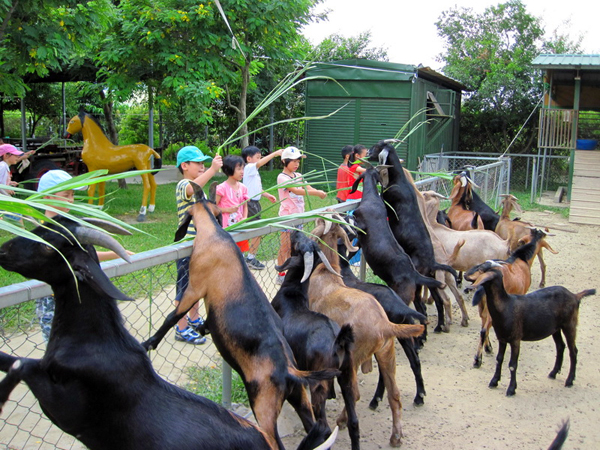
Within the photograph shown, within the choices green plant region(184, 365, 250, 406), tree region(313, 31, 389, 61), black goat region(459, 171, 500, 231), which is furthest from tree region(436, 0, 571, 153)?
green plant region(184, 365, 250, 406)

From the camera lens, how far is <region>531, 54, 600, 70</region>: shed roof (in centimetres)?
1579

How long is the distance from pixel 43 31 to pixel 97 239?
7.37 meters

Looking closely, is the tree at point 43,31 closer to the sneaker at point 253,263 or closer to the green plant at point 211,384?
the sneaker at point 253,263

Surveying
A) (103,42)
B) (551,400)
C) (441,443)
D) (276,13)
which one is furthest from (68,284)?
(103,42)

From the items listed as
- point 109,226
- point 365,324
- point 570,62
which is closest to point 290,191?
point 365,324

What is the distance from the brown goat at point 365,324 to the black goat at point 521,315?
1.21m

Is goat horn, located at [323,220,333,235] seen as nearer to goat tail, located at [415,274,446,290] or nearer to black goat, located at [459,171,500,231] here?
goat tail, located at [415,274,446,290]

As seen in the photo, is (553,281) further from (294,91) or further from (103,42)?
(294,91)

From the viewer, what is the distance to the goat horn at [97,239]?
88.1 inches

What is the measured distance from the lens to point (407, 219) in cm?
572

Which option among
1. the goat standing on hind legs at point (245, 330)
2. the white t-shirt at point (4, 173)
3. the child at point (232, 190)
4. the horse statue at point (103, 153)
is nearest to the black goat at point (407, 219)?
the child at point (232, 190)

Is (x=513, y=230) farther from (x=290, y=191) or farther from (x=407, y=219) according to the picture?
(x=290, y=191)

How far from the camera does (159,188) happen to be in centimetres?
1606

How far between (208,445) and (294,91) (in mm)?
20149
